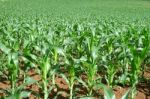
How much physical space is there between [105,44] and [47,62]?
258cm

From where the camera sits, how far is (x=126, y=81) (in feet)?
17.9

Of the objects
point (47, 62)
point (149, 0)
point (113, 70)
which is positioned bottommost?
point (149, 0)

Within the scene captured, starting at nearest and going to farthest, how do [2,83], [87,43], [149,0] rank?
[2,83] < [87,43] < [149,0]

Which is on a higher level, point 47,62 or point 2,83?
point 47,62

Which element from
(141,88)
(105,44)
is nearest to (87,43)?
(105,44)

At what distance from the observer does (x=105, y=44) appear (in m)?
6.51

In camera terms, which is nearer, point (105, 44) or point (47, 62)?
point (47, 62)

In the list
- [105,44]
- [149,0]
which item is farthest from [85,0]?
[105,44]

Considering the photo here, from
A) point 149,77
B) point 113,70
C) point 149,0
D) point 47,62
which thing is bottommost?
point 149,0

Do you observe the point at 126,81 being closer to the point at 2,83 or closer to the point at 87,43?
the point at 87,43

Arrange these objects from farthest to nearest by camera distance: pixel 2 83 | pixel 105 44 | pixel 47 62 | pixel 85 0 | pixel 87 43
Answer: pixel 85 0 < pixel 105 44 < pixel 87 43 < pixel 2 83 < pixel 47 62

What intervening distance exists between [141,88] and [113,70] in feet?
2.76

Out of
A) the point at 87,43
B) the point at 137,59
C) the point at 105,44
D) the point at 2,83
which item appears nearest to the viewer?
the point at 137,59

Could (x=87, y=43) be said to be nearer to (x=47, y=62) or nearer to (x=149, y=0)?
(x=47, y=62)
